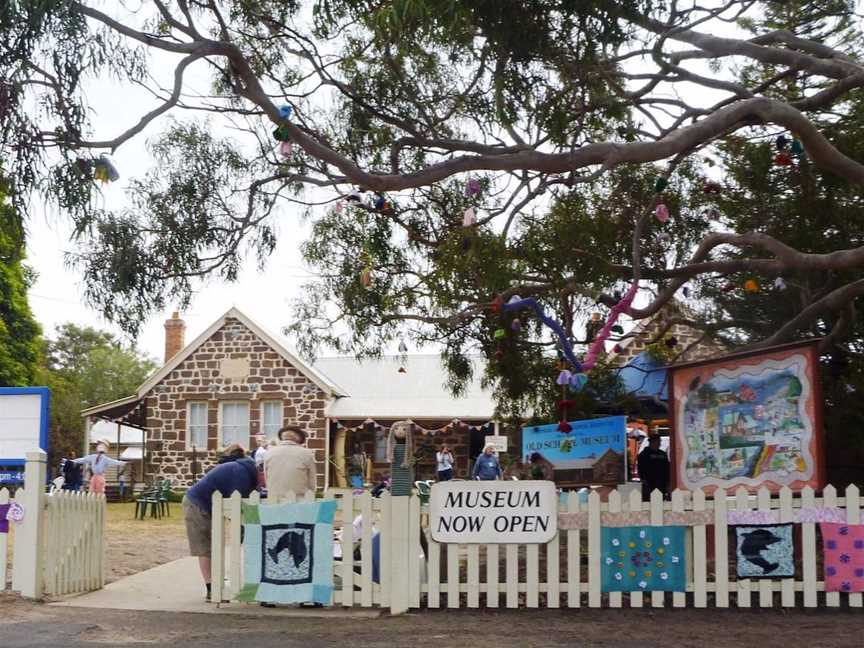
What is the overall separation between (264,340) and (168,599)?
22.9 m

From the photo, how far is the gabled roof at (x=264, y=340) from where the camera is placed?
33.5 m

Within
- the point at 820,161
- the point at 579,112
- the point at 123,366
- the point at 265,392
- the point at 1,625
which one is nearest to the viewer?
the point at 1,625

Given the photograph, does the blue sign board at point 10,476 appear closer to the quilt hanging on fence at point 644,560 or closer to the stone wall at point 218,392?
the quilt hanging on fence at point 644,560

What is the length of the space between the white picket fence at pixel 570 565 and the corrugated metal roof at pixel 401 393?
68.8 feet

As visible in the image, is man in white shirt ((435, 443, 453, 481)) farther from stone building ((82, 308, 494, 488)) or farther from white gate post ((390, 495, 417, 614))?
white gate post ((390, 495, 417, 614))

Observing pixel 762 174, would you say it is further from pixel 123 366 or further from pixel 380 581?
pixel 123 366

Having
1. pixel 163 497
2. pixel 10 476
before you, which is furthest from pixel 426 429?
pixel 10 476

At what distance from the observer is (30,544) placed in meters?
10.7

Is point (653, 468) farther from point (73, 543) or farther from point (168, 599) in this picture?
point (73, 543)

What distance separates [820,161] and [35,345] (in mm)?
36148

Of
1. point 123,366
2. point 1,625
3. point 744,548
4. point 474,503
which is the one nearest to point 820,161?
point 744,548

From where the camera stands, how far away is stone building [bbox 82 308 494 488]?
33.3 metres

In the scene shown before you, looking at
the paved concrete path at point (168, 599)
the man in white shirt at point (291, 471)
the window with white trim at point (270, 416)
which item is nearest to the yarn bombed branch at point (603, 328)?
the man in white shirt at point (291, 471)

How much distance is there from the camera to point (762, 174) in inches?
615
